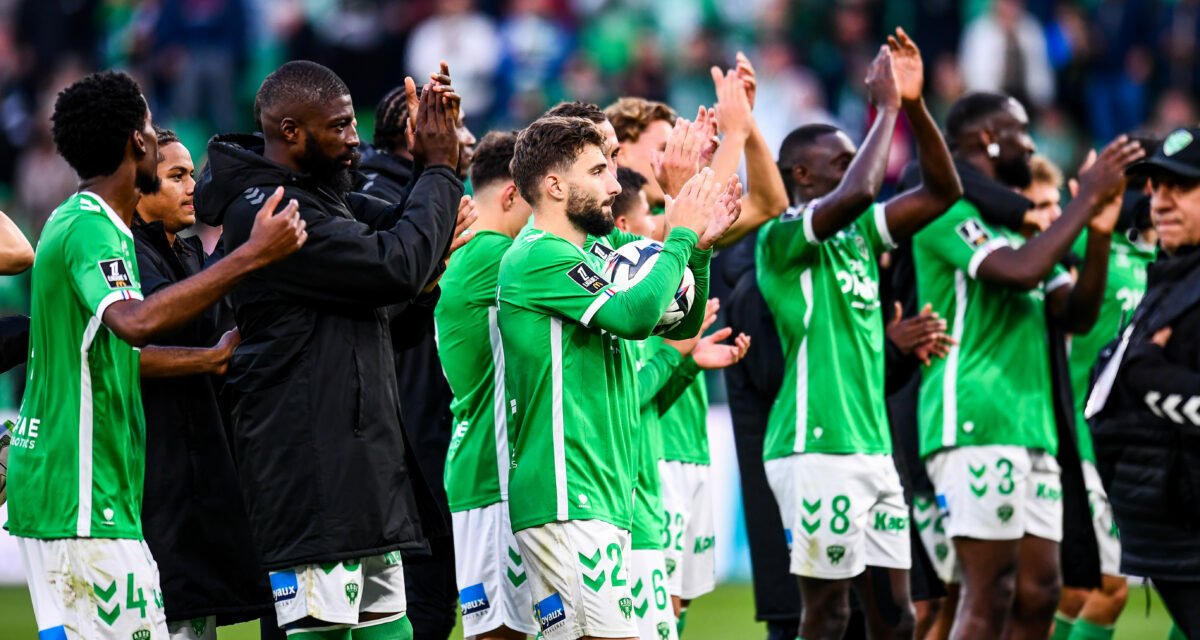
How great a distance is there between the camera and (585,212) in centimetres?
515

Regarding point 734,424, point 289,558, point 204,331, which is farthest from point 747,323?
point 289,558

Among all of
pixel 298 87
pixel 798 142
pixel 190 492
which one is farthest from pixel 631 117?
pixel 190 492

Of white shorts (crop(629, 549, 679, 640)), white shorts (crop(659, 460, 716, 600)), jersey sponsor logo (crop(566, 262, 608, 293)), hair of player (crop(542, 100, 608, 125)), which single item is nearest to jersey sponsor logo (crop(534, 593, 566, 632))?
white shorts (crop(629, 549, 679, 640))

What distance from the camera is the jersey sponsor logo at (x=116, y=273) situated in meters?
4.29

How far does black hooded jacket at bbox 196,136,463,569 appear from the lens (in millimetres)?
4539

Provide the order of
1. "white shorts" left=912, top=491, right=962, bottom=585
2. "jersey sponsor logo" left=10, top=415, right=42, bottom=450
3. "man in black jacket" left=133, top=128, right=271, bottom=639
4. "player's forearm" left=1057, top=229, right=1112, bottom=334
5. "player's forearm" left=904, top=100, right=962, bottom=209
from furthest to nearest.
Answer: "white shorts" left=912, top=491, right=962, bottom=585 < "player's forearm" left=1057, top=229, right=1112, bottom=334 < "player's forearm" left=904, top=100, right=962, bottom=209 < "man in black jacket" left=133, top=128, right=271, bottom=639 < "jersey sponsor logo" left=10, top=415, right=42, bottom=450

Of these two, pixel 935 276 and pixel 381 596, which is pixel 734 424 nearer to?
pixel 935 276

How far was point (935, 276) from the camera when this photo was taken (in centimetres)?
757

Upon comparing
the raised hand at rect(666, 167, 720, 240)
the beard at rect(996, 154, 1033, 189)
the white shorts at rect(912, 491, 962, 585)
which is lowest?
the white shorts at rect(912, 491, 962, 585)

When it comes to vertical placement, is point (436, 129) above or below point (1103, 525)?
above

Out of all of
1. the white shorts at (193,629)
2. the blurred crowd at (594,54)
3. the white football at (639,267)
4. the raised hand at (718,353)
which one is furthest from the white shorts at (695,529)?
the blurred crowd at (594,54)

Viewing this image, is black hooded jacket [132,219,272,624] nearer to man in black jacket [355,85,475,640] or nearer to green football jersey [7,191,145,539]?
green football jersey [7,191,145,539]

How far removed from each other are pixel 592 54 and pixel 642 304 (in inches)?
494

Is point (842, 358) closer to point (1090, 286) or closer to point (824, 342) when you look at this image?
point (824, 342)
